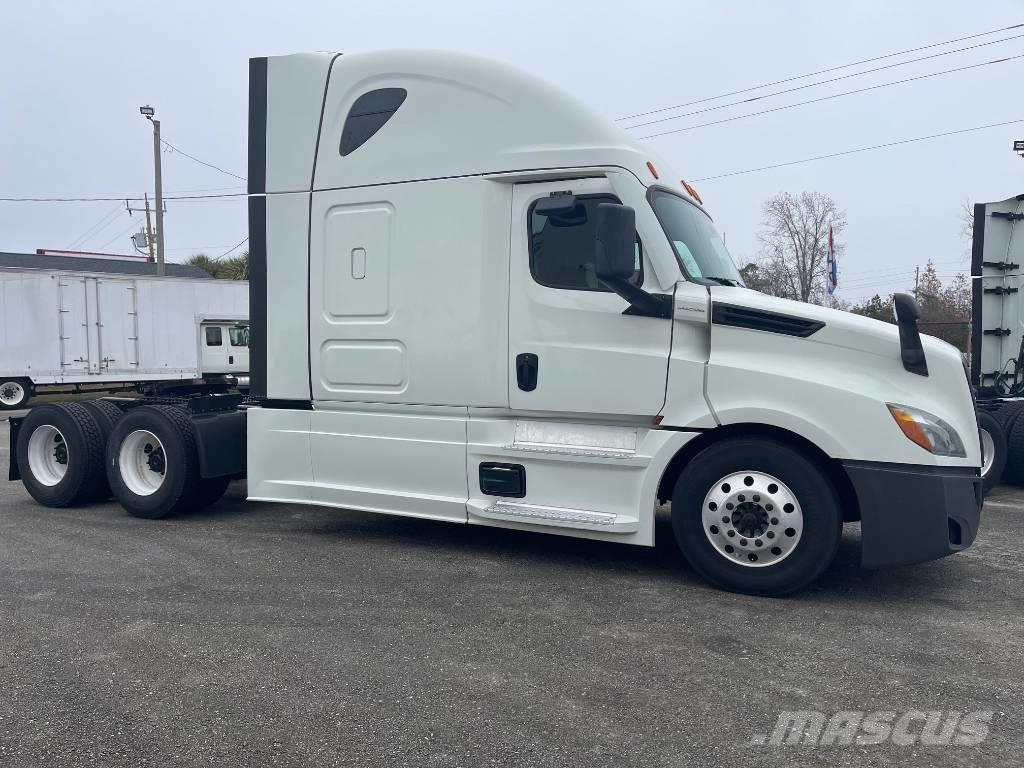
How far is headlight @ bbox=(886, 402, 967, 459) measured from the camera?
4672 millimetres

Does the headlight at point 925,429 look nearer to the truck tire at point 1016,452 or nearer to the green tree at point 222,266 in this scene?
the truck tire at point 1016,452

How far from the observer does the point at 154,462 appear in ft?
24.4

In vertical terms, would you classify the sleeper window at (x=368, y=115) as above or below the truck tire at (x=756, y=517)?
above

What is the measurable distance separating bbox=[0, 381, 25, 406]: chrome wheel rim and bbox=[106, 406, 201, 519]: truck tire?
51.6 ft

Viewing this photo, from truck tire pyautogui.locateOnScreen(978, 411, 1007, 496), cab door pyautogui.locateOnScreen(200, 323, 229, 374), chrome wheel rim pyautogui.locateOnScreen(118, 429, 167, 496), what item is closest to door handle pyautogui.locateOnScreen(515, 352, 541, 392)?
chrome wheel rim pyautogui.locateOnScreen(118, 429, 167, 496)

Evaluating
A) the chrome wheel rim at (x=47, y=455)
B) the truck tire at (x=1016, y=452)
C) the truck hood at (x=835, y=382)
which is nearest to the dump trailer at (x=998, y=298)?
the truck tire at (x=1016, y=452)

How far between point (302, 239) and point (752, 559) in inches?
153

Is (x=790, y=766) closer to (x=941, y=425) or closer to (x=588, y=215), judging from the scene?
(x=941, y=425)

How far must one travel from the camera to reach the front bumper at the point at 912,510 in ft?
15.4

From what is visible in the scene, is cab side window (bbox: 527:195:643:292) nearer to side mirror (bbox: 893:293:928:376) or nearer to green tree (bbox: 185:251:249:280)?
side mirror (bbox: 893:293:928:376)

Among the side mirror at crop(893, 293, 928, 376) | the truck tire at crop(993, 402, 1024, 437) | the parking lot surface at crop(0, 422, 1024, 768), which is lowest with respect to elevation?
the parking lot surface at crop(0, 422, 1024, 768)

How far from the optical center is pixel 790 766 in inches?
120

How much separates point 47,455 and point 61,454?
0.16 m

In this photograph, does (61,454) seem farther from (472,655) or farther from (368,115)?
(472,655)
